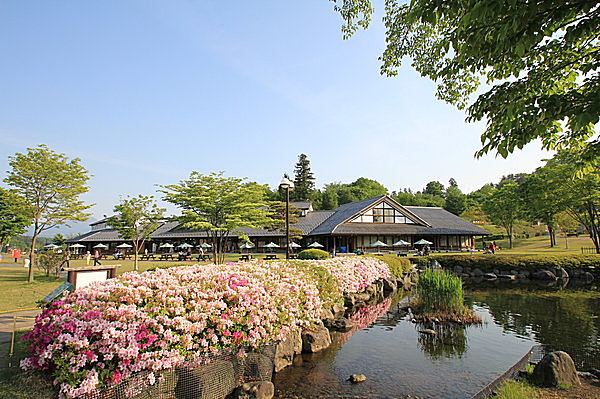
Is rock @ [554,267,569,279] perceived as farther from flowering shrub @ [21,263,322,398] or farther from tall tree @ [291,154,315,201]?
tall tree @ [291,154,315,201]

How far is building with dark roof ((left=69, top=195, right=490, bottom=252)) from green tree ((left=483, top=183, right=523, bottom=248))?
725 centimetres

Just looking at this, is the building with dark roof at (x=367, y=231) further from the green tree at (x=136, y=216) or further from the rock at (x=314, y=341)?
the rock at (x=314, y=341)

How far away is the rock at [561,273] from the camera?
2111cm

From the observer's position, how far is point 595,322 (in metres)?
10.6

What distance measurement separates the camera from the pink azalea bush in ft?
14.1

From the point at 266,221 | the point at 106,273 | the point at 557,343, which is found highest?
the point at 266,221

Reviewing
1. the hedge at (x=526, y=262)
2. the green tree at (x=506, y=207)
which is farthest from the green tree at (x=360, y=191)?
the hedge at (x=526, y=262)

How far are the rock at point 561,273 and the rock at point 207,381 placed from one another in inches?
898

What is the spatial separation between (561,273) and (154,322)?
80.0 feet

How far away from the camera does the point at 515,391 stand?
5.28 m

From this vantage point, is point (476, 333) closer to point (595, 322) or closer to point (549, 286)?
point (595, 322)

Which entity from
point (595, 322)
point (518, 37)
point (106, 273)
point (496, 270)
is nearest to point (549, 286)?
point (496, 270)

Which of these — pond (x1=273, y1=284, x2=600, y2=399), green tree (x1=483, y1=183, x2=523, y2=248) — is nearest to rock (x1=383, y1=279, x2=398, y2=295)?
pond (x1=273, y1=284, x2=600, y2=399)

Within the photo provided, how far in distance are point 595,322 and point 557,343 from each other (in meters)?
3.25
